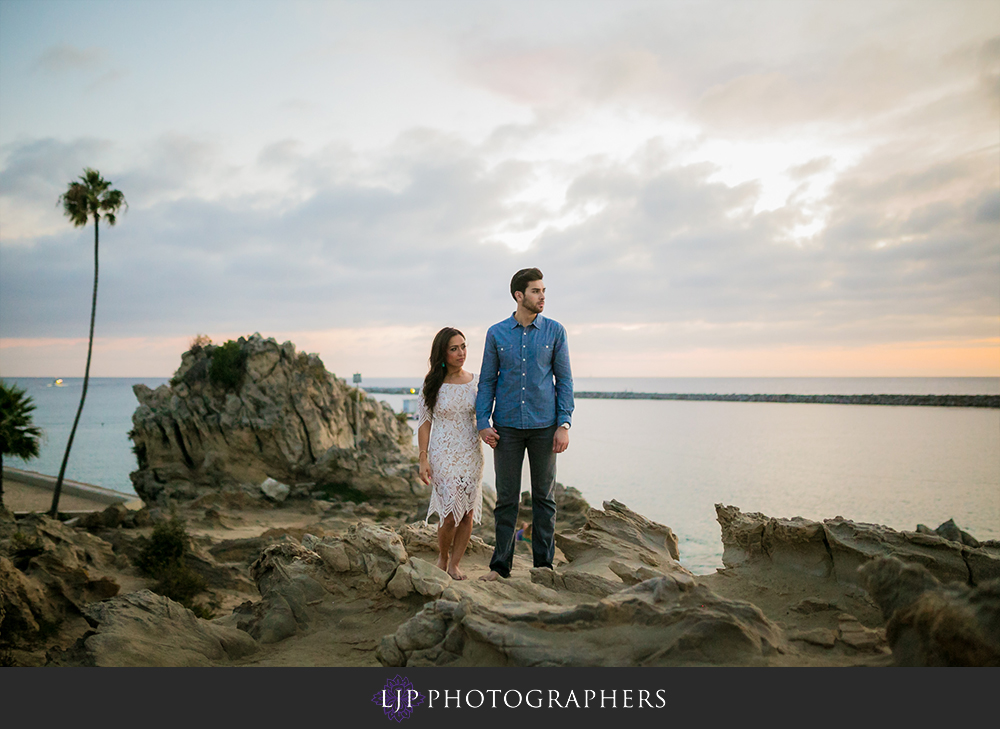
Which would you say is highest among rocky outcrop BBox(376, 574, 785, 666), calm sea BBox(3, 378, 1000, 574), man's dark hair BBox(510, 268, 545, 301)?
man's dark hair BBox(510, 268, 545, 301)

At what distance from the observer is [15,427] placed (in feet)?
78.8

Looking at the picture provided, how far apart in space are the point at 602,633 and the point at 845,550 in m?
2.75

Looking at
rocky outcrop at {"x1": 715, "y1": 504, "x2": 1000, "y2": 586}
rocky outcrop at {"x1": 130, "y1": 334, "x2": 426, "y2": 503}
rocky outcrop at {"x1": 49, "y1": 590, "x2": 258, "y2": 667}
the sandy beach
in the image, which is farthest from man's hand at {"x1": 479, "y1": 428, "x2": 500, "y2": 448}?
the sandy beach

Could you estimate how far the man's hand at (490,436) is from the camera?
17.9 feet

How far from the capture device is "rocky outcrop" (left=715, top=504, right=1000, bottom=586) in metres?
4.55

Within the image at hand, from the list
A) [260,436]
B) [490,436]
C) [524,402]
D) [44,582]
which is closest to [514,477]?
[490,436]

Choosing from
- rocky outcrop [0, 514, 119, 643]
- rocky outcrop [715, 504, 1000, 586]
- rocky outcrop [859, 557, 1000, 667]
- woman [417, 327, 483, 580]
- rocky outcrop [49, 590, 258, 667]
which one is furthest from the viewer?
rocky outcrop [0, 514, 119, 643]

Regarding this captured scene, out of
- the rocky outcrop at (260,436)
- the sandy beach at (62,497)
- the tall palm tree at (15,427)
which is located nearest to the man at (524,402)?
the rocky outcrop at (260,436)

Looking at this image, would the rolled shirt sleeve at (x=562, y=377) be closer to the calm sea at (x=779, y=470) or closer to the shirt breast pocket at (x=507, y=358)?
the shirt breast pocket at (x=507, y=358)

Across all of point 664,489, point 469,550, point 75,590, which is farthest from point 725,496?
point 75,590

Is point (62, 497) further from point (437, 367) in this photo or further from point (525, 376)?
point (525, 376)

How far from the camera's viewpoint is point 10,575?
8.77m

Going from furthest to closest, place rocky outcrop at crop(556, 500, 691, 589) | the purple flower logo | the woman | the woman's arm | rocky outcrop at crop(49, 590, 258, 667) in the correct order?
rocky outcrop at crop(556, 500, 691, 589)
the woman's arm
the woman
rocky outcrop at crop(49, 590, 258, 667)
the purple flower logo

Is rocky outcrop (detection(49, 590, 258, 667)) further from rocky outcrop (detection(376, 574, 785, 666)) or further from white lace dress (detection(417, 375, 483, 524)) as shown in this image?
white lace dress (detection(417, 375, 483, 524))
